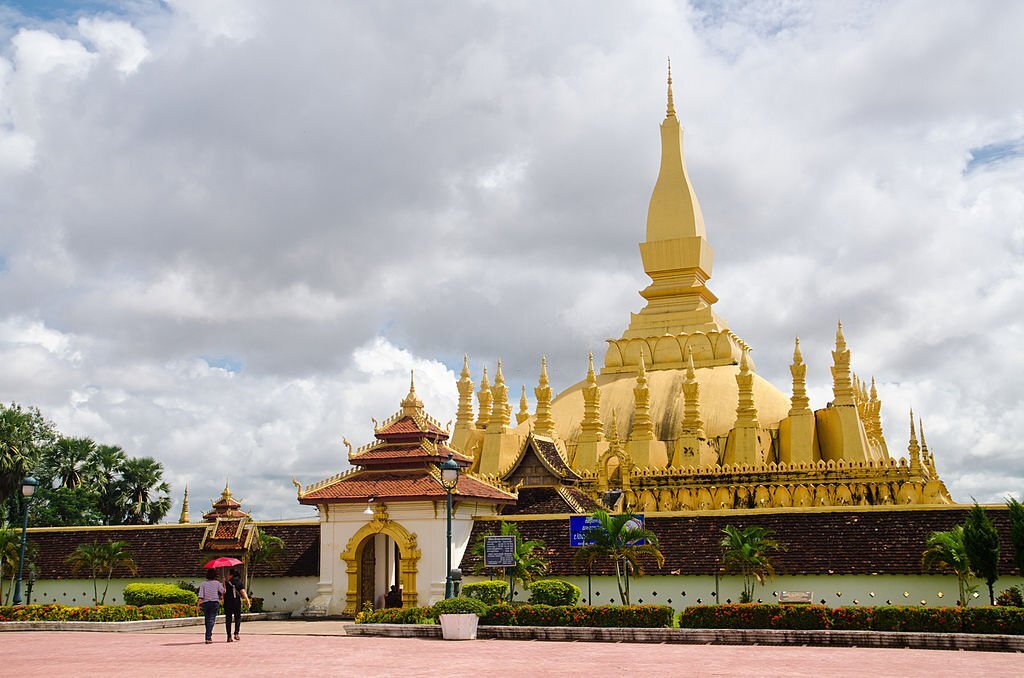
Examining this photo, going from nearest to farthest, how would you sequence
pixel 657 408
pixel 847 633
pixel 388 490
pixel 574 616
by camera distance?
pixel 847 633, pixel 574 616, pixel 388 490, pixel 657 408

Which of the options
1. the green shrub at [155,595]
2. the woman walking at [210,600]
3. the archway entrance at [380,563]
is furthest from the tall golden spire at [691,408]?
the woman walking at [210,600]

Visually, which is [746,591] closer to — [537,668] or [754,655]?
[754,655]

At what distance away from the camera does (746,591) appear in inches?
1014

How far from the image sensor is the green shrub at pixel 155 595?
1152 inches

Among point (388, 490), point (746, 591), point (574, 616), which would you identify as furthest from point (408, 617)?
point (746, 591)

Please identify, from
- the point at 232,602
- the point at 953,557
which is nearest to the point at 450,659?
the point at 232,602

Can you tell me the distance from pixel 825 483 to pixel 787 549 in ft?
38.5

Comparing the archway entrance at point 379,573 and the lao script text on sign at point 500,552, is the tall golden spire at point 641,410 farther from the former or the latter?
the lao script text on sign at point 500,552

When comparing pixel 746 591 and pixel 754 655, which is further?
pixel 746 591

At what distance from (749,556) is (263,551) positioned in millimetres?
13975

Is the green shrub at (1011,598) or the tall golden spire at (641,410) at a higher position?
the tall golden spire at (641,410)

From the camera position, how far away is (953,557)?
23.1 m

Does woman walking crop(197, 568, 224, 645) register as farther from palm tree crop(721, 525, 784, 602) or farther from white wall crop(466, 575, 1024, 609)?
palm tree crop(721, 525, 784, 602)

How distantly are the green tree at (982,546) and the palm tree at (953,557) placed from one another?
0.27m
